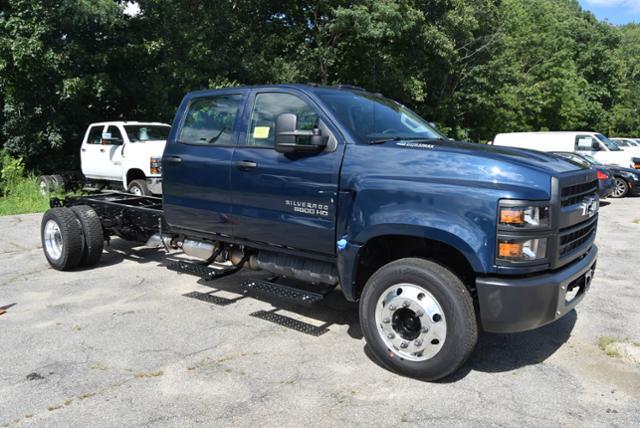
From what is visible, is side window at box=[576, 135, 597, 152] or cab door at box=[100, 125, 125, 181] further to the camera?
side window at box=[576, 135, 597, 152]

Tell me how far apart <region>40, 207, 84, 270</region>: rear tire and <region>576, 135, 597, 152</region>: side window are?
17.9m

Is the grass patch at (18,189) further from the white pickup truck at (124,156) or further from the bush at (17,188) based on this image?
the white pickup truck at (124,156)

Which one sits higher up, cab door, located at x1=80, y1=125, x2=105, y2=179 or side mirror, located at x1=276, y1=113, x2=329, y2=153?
side mirror, located at x1=276, y1=113, x2=329, y2=153

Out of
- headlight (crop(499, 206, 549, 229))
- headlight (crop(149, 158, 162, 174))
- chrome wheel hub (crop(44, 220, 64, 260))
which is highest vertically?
headlight (crop(499, 206, 549, 229))

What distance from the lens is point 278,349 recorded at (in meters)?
4.47

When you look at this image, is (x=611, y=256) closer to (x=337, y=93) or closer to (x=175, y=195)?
(x=337, y=93)

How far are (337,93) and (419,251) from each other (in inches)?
65.1

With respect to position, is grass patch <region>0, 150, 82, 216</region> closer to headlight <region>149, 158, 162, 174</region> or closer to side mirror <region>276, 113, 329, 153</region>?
headlight <region>149, 158, 162, 174</region>

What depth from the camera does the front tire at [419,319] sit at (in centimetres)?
361

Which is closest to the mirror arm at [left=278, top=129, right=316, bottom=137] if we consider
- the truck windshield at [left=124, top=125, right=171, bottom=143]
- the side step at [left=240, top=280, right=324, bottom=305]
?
the side step at [left=240, top=280, right=324, bottom=305]

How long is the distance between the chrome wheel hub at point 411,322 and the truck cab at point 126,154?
8871 millimetres

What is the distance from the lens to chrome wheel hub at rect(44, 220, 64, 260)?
698 cm

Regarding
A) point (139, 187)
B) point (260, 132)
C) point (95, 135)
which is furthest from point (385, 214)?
point (95, 135)

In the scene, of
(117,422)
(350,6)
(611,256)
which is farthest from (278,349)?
(350,6)
